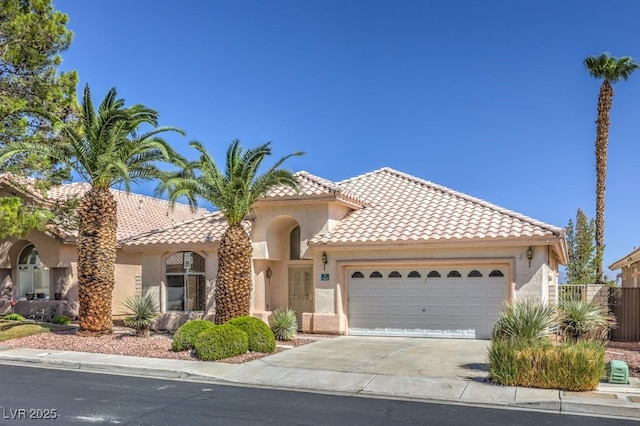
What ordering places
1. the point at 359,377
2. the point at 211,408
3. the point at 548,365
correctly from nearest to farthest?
the point at 211,408 → the point at 548,365 → the point at 359,377

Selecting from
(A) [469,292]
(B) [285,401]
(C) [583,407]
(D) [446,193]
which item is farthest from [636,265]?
(B) [285,401]

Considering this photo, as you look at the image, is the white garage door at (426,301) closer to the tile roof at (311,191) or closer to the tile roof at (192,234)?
the tile roof at (311,191)

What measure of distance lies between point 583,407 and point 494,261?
8852 millimetres

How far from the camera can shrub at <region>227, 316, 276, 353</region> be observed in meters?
16.5

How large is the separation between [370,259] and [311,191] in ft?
A: 10.5

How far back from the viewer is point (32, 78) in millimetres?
22062

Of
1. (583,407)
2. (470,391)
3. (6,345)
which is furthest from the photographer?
(6,345)

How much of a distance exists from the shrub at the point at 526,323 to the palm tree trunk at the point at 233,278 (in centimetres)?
805

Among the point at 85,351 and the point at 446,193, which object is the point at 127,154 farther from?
the point at 446,193

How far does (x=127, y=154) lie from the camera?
67.4ft

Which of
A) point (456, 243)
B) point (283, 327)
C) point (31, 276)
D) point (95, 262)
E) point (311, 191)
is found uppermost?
point (311, 191)

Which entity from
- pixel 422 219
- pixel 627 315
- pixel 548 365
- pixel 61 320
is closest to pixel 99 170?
pixel 61 320

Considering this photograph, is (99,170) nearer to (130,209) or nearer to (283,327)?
(283,327)

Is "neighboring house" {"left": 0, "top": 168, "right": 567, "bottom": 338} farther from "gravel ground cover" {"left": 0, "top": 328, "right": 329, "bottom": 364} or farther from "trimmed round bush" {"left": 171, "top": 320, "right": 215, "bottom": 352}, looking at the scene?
"trimmed round bush" {"left": 171, "top": 320, "right": 215, "bottom": 352}
